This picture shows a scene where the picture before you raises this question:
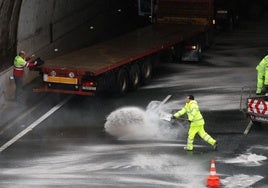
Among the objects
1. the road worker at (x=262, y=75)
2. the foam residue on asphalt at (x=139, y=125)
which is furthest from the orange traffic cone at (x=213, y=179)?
the road worker at (x=262, y=75)

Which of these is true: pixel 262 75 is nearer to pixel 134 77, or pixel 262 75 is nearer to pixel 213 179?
pixel 134 77

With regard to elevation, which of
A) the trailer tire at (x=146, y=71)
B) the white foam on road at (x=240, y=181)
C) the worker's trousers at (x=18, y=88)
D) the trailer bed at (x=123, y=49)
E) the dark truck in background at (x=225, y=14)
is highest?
the dark truck in background at (x=225, y=14)

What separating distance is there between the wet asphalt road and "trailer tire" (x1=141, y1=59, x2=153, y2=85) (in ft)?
1.26

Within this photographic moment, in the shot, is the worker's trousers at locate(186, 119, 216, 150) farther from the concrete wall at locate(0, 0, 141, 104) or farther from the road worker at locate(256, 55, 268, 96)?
the concrete wall at locate(0, 0, 141, 104)

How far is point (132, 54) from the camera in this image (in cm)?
2167

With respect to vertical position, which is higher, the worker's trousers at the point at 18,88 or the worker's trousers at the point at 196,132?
the worker's trousers at the point at 18,88

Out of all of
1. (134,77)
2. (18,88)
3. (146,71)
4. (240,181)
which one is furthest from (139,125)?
(146,71)

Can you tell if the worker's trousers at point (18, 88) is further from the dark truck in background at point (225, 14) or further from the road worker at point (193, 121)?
the dark truck in background at point (225, 14)

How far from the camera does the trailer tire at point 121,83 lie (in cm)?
2092

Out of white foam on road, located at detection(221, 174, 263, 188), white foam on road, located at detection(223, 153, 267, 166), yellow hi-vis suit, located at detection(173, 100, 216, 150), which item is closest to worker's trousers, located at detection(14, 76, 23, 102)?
yellow hi-vis suit, located at detection(173, 100, 216, 150)

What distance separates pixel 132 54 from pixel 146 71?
1617 millimetres

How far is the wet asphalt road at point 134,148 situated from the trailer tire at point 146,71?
15.2 inches

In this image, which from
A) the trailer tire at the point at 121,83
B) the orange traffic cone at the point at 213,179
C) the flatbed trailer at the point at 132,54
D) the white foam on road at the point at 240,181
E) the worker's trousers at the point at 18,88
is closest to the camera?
the orange traffic cone at the point at 213,179

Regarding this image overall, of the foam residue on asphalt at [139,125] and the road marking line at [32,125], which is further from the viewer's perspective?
the foam residue on asphalt at [139,125]
